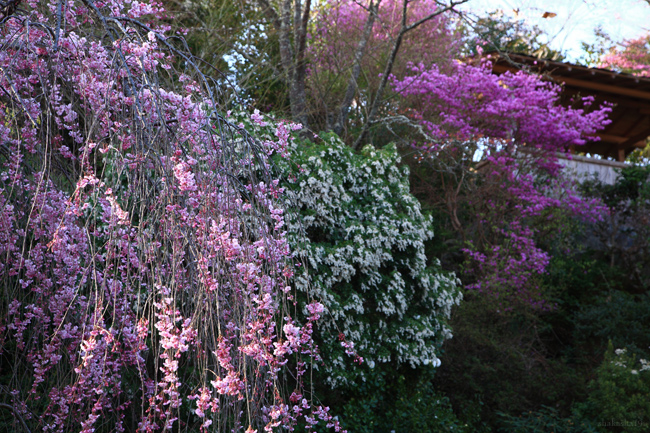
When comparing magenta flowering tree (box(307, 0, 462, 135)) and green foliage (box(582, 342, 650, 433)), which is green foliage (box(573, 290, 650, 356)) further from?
magenta flowering tree (box(307, 0, 462, 135))

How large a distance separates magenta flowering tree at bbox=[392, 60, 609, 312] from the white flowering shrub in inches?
120

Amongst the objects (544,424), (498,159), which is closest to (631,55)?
(498,159)

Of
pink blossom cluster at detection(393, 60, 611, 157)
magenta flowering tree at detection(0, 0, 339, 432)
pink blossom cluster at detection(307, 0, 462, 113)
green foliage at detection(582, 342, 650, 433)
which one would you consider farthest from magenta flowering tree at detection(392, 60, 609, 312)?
magenta flowering tree at detection(0, 0, 339, 432)

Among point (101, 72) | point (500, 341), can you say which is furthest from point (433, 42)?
point (101, 72)

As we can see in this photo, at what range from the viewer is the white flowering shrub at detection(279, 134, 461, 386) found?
4.39 m

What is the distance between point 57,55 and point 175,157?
603mm

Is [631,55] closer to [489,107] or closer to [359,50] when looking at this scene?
[489,107]

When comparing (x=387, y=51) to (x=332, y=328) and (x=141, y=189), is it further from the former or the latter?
(x=141, y=189)

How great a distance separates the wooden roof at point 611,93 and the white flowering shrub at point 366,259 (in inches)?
200

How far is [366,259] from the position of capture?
14.6 feet

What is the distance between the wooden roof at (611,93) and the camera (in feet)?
34.1

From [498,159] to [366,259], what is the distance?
4.85 meters

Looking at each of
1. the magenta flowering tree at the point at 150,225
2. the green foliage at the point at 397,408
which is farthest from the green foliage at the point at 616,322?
the magenta flowering tree at the point at 150,225

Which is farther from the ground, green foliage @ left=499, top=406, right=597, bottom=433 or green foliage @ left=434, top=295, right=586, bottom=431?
green foliage @ left=434, top=295, right=586, bottom=431
